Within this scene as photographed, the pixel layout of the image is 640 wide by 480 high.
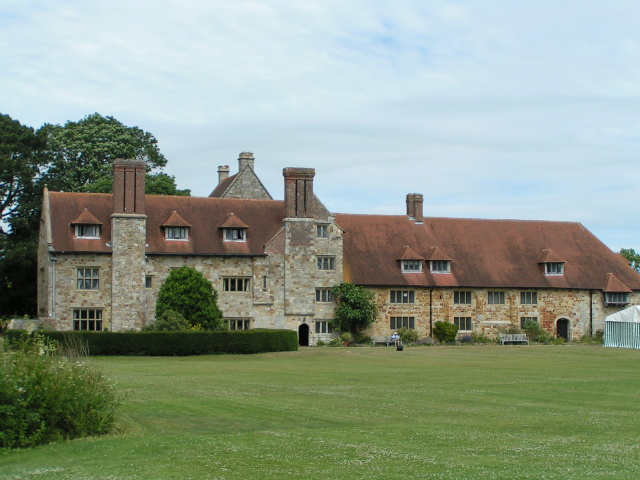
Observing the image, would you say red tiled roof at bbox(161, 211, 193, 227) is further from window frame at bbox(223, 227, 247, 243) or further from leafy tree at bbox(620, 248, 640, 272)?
leafy tree at bbox(620, 248, 640, 272)

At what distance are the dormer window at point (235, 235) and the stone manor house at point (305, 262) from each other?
6 cm

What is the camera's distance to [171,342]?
156ft

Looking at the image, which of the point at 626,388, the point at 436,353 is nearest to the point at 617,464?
the point at 626,388

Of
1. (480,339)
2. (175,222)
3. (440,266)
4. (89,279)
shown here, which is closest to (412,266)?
(440,266)

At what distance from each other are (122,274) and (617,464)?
41725 mm

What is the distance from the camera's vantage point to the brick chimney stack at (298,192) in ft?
191

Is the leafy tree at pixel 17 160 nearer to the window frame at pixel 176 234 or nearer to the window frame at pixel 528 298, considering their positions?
the window frame at pixel 176 234

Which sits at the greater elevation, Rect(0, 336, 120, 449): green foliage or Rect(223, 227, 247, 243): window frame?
Rect(223, 227, 247, 243): window frame

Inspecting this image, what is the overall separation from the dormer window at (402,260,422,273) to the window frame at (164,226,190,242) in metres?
14.3

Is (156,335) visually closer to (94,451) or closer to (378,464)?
(94,451)

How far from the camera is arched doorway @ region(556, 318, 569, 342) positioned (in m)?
63.4

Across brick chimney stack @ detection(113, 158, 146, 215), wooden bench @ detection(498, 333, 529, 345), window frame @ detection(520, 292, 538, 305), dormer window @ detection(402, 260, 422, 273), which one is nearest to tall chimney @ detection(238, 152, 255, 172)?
dormer window @ detection(402, 260, 422, 273)

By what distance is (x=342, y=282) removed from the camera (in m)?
58.9

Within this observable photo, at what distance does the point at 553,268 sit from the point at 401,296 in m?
11.2
